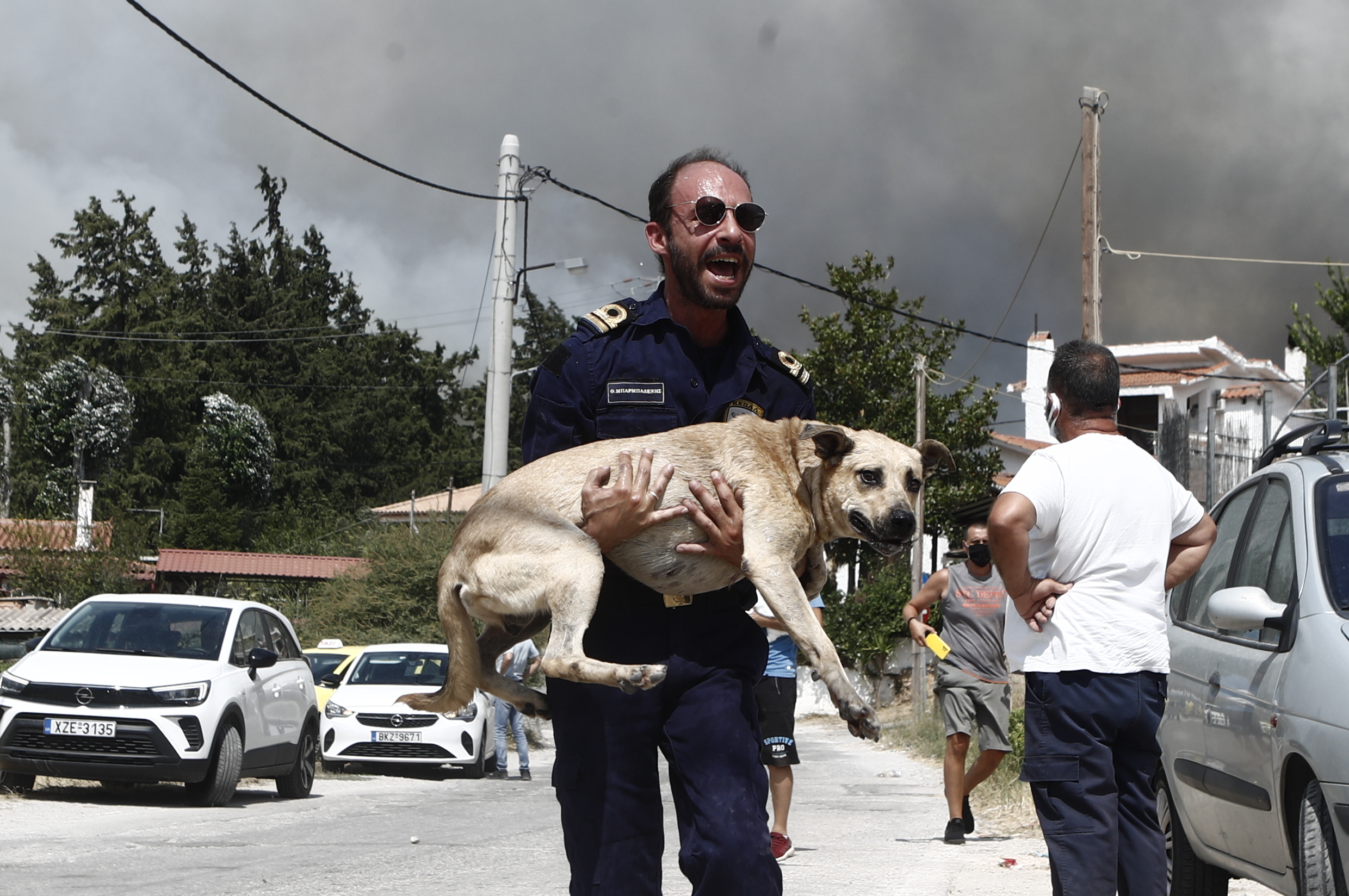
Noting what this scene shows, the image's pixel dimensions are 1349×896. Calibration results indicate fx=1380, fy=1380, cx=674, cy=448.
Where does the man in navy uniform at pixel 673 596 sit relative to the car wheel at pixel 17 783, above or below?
above

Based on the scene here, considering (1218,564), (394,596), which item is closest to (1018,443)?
(394,596)

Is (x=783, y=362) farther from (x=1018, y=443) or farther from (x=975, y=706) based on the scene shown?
(x=1018, y=443)

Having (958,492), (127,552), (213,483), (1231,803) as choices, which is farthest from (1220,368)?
(1231,803)

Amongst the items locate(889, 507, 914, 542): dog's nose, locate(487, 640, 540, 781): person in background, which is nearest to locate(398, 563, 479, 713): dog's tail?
locate(889, 507, 914, 542): dog's nose

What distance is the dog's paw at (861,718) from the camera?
3316 millimetres

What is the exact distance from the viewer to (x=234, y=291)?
71.1 metres

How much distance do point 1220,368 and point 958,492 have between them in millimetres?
20224

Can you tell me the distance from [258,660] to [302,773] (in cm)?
169

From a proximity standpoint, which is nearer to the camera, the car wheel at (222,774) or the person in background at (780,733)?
the person in background at (780,733)

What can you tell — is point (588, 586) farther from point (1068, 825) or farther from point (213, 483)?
point (213, 483)

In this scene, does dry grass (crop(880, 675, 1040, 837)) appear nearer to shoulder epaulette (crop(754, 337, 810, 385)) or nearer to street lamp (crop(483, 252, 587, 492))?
shoulder epaulette (crop(754, 337, 810, 385))

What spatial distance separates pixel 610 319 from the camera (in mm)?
3889

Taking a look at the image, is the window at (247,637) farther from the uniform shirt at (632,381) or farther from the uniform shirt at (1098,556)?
the uniform shirt at (632,381)

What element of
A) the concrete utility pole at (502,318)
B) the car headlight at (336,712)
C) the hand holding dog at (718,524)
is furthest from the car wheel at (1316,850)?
the concrete utility pole at (502,318)
